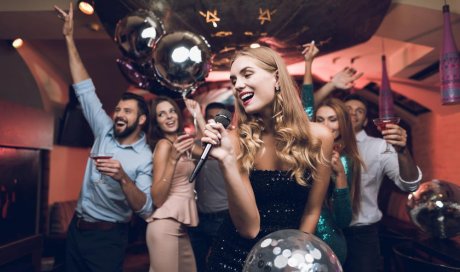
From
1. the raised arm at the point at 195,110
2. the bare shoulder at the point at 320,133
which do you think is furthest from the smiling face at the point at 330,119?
the bare shoulder at the point at 320,133

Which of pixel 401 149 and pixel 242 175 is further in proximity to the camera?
pixel 401 149

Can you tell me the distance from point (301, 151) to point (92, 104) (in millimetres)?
1780

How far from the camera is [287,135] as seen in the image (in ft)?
5.38

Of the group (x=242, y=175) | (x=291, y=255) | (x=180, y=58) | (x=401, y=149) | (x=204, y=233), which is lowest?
(x=204, y=233)

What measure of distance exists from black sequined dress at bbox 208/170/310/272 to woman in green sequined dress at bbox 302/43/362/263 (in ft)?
1.28

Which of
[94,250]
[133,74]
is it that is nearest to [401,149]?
[94,250]

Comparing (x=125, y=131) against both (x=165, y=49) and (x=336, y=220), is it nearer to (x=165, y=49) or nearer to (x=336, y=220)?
(x=165, y=49)

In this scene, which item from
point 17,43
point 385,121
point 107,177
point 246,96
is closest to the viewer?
point 246,96

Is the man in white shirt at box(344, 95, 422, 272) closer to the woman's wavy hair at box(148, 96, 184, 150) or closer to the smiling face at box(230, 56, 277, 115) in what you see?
the smiling face at box(230, 56, 277, 115)

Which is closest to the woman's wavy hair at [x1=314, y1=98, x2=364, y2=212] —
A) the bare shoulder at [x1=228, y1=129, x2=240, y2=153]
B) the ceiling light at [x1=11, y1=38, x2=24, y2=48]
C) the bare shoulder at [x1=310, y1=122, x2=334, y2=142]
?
the bare shoulder at [x1=310, y1=122, x2=334, y2=142]

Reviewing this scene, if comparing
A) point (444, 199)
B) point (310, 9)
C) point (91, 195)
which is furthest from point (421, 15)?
point (91, 195)

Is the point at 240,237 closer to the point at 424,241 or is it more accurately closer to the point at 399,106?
the point at 424,241

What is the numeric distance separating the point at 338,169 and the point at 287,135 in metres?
0.64

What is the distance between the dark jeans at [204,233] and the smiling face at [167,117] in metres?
0.86
